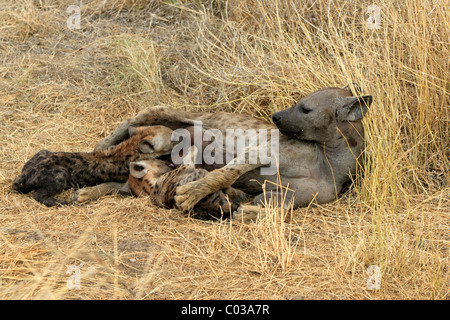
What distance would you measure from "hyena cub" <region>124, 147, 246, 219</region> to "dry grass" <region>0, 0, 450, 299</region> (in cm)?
14

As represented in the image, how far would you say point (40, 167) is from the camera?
571 cm

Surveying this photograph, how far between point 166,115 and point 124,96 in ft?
4.59

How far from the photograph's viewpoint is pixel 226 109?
22.5 ft

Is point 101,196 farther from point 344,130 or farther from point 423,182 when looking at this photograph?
point 423,182

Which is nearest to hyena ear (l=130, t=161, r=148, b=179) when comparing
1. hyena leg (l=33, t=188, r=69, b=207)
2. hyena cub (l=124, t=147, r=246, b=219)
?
hyena cub (l=124, t=147, r=246, b=219)

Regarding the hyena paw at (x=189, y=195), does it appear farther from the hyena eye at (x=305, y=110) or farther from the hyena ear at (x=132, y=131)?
the hyena ear at (x=132, y=131)

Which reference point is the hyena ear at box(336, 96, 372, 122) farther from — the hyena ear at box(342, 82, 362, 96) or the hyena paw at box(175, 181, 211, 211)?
the hyena paw at box(175, 181, 211, 211)

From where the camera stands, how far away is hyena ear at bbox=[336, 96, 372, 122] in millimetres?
5402

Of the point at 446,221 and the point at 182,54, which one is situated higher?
the point at 182,54

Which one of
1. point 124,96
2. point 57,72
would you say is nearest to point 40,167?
point 124,96

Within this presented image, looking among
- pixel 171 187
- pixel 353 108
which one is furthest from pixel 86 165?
pixel 353 108

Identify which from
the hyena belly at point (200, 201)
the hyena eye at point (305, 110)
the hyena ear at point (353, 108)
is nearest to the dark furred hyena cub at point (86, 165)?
the hyena belly at point (200, 201)
